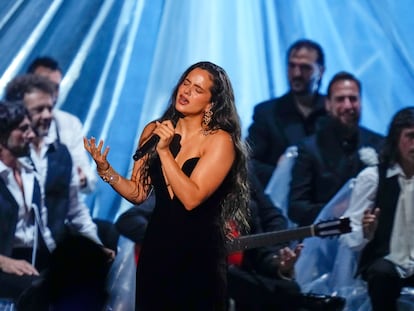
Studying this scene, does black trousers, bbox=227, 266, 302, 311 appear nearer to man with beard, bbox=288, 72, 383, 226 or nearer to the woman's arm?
man with beard, bbox=288, 72, 383, 226

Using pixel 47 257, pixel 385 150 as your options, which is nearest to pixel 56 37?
pixel 47 257

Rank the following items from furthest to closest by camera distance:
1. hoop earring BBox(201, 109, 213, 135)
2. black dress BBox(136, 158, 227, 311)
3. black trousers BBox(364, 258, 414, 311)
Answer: black trousers BBox(364, 258, 414, 311), hoop earring BBox(201, 109, 213, 135), black dress BBox(136, 158, 227, 311)

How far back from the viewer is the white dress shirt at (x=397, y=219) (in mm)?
4402

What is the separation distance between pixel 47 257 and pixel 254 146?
3.86ft

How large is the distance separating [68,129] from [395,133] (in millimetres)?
1686

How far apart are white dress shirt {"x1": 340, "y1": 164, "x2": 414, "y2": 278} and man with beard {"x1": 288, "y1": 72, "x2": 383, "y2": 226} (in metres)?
0.11

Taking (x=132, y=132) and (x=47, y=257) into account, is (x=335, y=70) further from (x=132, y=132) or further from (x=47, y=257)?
(x=47, y=257)

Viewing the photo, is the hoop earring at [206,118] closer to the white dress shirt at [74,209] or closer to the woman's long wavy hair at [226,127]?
the woman's long wavy hair at [226,127]

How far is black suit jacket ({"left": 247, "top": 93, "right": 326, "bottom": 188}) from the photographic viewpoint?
14.5 feet

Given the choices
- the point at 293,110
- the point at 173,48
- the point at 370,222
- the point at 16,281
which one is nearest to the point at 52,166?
the point at 16,281

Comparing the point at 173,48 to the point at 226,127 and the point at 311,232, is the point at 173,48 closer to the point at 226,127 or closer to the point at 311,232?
the point at 311,232

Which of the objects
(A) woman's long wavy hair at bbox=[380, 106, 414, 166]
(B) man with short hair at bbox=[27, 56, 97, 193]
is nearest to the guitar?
(A) woman's long wavy hair at bbox=[380, 106, 414, 166]

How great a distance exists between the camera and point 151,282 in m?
2.36

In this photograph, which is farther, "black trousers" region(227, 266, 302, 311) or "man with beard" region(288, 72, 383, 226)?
"man with beard" region(288, 72, 383, 226)
